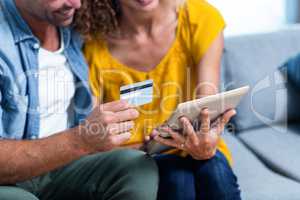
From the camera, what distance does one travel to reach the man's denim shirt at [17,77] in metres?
1.20

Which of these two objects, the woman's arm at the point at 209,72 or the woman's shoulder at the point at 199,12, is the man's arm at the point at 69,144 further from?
the woman's shoulder at the point at 199,12

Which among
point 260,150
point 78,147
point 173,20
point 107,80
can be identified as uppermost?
point 173,20

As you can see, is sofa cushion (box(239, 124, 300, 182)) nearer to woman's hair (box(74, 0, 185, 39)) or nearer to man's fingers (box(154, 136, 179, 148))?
man's fingers (box(154, 136, 179, 148))

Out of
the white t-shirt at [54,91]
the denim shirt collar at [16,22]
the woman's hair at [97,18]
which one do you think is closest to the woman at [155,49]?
the woman's hair at [97,18]

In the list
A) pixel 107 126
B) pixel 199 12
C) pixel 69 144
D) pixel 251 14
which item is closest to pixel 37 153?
pixel 69 144

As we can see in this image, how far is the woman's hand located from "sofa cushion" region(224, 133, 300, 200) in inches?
9.4

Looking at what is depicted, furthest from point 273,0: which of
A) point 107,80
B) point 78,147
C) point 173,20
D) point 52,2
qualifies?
point 78,147

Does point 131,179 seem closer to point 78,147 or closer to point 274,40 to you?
point 78,147

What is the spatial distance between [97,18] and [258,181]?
70 cm

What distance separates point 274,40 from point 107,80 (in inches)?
28.2

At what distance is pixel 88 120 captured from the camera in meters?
1.11

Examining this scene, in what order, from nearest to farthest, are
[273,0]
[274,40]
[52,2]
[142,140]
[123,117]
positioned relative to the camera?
[123,117], [52,2], [142,140], [274,40], [273,0]

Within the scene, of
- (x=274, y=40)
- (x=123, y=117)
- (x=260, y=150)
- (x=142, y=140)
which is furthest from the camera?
(x=274, y=40)

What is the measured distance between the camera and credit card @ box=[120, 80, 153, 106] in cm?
114
